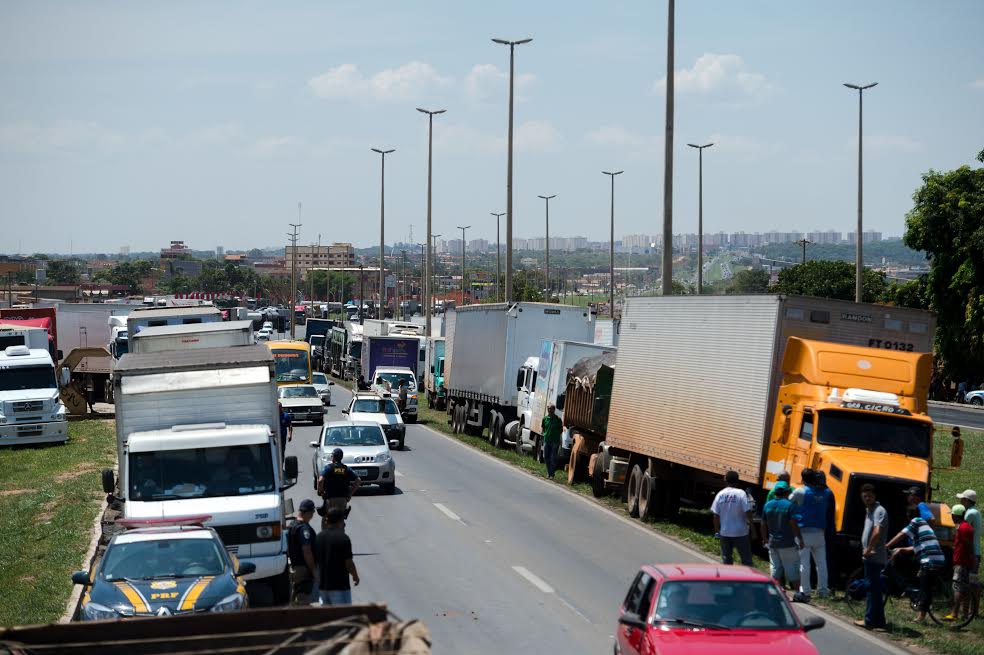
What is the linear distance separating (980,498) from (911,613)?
39.9 feet

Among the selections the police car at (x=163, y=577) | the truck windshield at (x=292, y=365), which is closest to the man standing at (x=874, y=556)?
the police car at (x=163, y=577)

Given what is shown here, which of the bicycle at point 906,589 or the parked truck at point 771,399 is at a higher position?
the parked truck at point 771,399

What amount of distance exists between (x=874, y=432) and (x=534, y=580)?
540cm

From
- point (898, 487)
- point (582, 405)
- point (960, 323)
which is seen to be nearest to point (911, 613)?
point (898, 487)

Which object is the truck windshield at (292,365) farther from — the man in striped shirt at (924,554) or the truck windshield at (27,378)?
the man in striped shirt at (924,554)

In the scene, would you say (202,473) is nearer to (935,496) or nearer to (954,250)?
(935,496)

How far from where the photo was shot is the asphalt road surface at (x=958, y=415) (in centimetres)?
4800

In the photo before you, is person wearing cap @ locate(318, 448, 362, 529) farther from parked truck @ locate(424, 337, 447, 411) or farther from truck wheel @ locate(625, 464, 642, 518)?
parked truck @ locate(424, 337, 447, 411)

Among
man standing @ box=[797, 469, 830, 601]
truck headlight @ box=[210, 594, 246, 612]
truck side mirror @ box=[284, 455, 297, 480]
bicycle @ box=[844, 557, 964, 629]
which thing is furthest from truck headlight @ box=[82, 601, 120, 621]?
bicycle @ box=[844, 557, 964, 629]

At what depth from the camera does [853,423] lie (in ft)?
59.7

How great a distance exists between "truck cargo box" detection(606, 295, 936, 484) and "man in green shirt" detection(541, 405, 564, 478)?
5.40 meters

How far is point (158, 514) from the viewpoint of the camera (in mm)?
16078

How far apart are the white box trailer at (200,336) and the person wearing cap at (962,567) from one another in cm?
1599

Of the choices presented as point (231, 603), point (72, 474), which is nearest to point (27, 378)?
point (72, 474)
